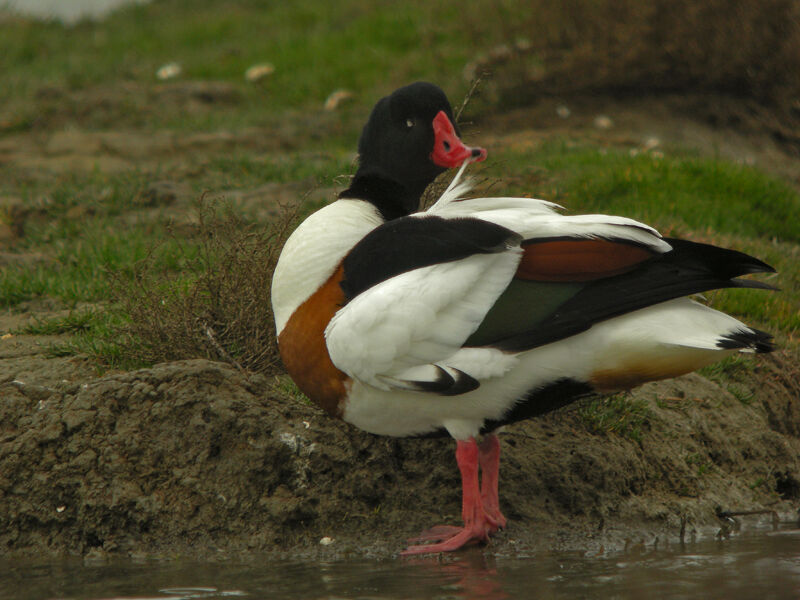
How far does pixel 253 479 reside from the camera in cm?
411

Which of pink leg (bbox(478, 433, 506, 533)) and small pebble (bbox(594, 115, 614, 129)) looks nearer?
pink leg (bbox(478, 433, 506, 533))

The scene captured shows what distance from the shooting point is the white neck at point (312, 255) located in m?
3.94

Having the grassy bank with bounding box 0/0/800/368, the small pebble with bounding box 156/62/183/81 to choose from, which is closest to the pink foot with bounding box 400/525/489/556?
the grassy bank with bounding box 0/0/800/368

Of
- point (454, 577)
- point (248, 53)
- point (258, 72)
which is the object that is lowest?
point (454, 577)

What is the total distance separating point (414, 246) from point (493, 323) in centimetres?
39

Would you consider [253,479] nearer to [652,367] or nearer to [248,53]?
[652,367]

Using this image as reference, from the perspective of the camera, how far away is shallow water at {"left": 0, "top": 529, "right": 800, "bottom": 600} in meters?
3.21

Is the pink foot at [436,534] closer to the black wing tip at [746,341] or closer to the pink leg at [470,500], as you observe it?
the pink leg at [470,500]

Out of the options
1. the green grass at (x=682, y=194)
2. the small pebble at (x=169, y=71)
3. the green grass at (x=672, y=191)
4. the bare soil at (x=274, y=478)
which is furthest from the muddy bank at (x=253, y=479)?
the small pebble at (x=169, y=71)

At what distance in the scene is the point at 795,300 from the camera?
653 cm

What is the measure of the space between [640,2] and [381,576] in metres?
7.83

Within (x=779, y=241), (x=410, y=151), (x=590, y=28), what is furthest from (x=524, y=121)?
(x=410, y=151)

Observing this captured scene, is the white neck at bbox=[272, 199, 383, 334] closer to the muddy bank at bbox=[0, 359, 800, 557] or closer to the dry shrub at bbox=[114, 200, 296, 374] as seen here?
the muddy bank at bbox=[0, 359, 800, 557]

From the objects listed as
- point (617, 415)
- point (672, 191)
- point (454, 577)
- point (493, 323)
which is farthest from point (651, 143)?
point (454, 577)
